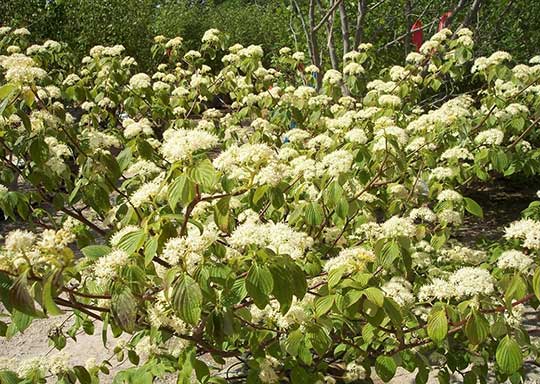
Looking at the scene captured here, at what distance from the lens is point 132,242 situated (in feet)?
4.82

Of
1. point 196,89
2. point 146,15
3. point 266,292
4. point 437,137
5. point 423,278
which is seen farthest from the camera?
point 146,15

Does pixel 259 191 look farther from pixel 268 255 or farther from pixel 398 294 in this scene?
pixel 398 294

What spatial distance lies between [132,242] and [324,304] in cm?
55

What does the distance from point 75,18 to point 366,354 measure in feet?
22.2

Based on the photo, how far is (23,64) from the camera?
74.0 inches

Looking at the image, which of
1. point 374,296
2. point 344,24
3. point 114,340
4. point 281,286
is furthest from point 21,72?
point 344,24

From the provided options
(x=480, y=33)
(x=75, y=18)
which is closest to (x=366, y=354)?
(x=480, y=33)

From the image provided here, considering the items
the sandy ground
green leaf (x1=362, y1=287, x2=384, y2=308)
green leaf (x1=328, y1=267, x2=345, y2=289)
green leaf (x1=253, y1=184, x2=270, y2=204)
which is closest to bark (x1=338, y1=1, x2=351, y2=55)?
the sandy ground

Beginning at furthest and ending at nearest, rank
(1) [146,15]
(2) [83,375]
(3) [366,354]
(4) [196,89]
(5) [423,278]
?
(1) [146,15] → (4) [196,89] → (5) [423,278] → (3) [366,354] → (2) [83,375]

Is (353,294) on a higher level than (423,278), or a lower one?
higher

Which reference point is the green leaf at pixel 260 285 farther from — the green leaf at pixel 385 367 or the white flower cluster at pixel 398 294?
the green leaf at pixel 385 367

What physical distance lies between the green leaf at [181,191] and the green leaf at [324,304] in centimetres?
47

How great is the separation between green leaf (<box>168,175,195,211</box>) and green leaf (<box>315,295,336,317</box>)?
0.47 m

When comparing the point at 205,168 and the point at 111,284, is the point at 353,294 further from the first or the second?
the point at 111,284
